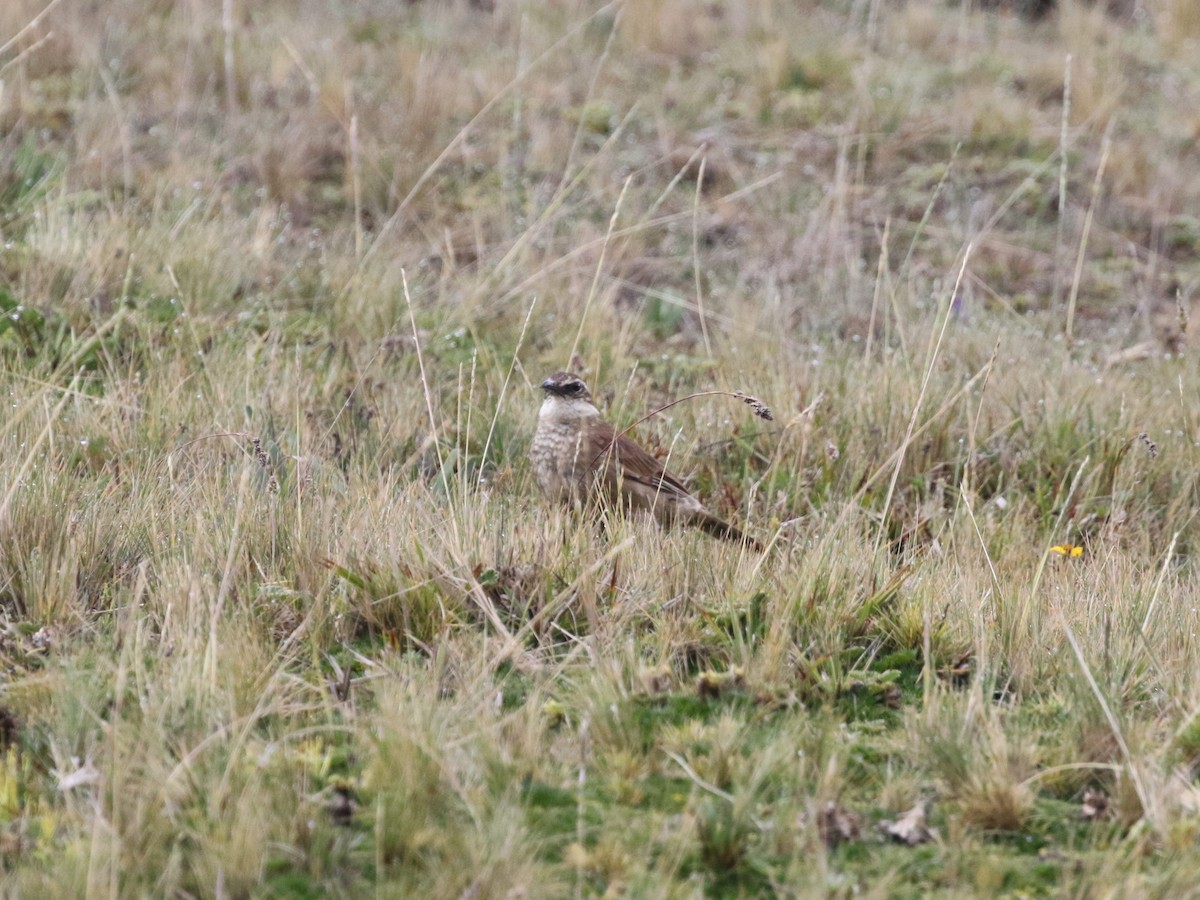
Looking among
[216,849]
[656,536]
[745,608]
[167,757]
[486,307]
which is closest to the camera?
[216,849]

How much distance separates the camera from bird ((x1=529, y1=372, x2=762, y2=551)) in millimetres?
5012

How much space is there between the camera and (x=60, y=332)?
19.8 feet

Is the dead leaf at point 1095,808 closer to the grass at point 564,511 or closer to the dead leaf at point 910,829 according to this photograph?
the grass at point 564,511

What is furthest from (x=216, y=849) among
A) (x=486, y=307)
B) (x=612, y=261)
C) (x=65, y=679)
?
(x=612, y=261)

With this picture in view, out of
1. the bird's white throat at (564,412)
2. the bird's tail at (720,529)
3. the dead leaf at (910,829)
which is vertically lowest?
the bird's tail at (720,529)

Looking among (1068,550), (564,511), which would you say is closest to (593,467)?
(564,511)

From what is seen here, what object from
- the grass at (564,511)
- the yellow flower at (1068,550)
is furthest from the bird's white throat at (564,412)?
the yellow flower at (1068,550)

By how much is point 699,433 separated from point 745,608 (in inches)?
81.3

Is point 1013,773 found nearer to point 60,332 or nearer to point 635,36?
point 60,332

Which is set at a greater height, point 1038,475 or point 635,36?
point 635,36

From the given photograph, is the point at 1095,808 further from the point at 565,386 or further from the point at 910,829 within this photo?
the point at 565,386

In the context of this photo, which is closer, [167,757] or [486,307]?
[167,757]

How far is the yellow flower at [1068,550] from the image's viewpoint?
469 centimetres

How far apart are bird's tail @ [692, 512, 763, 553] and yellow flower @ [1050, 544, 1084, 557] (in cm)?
100
